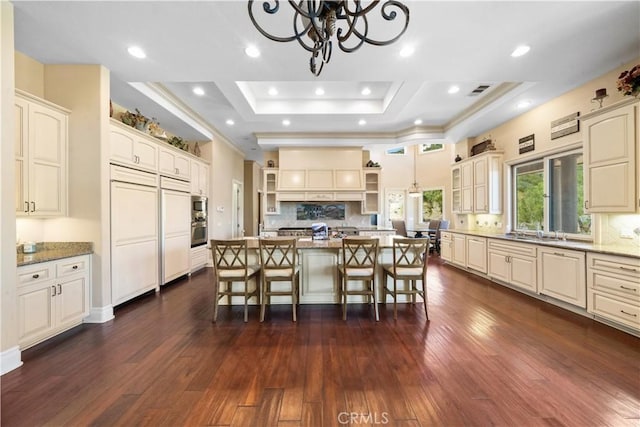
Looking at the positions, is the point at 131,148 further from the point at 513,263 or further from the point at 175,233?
the point at 513,263

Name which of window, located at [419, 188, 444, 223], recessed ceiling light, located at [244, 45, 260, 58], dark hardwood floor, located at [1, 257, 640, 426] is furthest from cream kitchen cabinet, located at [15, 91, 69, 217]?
window, located at [419, 188, 444, 223]

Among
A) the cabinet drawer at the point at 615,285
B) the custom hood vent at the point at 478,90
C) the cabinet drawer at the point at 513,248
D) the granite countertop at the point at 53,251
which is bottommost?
the cabinet drawer at the point at 615,285

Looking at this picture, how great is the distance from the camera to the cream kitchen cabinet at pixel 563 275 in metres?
3.24

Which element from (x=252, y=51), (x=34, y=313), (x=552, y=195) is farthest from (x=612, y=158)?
(x=34, y=313)

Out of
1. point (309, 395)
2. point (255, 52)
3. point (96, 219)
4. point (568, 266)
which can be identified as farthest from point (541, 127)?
point (96, 219)

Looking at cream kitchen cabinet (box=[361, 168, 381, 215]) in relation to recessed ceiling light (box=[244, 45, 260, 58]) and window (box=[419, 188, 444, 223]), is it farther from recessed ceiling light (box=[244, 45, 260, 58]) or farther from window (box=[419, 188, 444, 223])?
recessed ceiling light (box=[244, 45, 260, 58])

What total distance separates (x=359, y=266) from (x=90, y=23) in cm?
357

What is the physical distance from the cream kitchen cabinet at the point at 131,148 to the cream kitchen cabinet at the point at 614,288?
576 centimetres

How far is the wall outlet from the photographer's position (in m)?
3.26

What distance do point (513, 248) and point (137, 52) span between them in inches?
222

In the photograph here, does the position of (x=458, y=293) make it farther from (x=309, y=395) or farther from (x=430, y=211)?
(x=430, y=211)

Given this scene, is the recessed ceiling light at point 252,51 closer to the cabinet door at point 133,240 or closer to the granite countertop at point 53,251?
the cabinet door at point 133,240

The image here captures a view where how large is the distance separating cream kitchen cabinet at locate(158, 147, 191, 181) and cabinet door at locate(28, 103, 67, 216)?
1416mm

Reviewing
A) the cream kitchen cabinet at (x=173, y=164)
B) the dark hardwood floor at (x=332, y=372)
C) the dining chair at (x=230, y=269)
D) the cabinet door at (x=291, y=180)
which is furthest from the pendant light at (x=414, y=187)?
the dining chair at (x=230, y=269)
